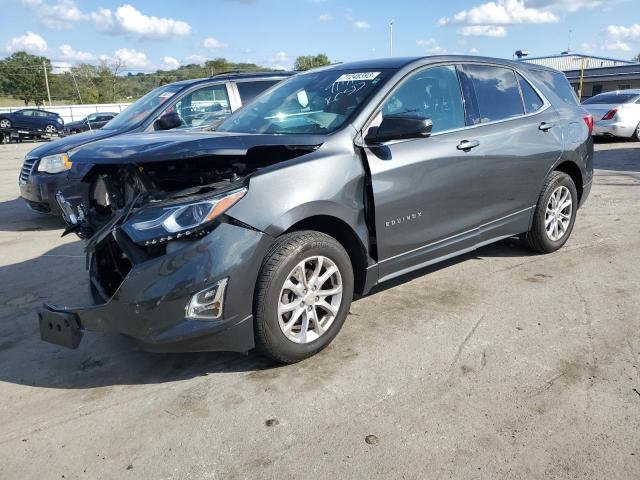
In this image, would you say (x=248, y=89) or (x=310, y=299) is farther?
(x=248, y=89)

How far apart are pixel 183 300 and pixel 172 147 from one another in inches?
37.0

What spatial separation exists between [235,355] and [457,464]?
5.26ft

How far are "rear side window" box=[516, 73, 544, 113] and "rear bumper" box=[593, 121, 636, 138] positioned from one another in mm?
10454

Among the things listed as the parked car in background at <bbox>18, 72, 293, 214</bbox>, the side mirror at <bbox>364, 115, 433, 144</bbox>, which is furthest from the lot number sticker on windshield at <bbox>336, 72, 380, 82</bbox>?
the parked car in background at <bbox>18, 72, 293, 214</bbox>

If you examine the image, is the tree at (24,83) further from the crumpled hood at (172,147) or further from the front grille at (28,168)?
the crumpled hood at (172,147)

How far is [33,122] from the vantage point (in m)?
26.3

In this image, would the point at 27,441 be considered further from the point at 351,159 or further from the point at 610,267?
the point at 610,267

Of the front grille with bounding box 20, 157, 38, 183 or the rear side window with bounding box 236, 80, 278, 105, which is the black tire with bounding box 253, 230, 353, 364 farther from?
the front grille with bounding box 20, 157, 38, 183

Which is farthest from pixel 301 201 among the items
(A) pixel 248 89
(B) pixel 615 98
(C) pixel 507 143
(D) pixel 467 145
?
(B) pixel 615 98

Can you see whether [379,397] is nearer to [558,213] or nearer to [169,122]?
A: [558,213]

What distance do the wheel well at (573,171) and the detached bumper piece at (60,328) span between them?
440 centimetres

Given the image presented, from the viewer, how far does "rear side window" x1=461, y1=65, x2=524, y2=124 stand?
4.37 m

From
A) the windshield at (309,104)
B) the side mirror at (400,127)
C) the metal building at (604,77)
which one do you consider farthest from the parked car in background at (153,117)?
the metal building at (604,77)

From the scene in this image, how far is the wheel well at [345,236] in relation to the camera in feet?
11.0
